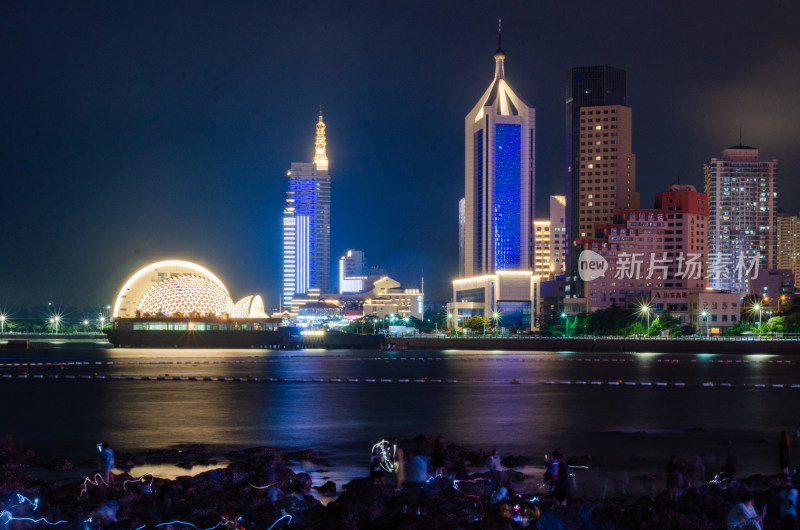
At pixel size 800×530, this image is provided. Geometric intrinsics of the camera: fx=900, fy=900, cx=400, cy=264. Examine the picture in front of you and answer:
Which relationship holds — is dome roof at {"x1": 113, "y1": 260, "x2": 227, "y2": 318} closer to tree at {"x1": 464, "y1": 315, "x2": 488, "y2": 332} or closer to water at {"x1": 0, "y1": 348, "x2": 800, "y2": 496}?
tree at {"x1": 464, "y1": 315, "x2": 488, "y2": 332}

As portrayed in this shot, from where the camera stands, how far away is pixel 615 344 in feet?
416

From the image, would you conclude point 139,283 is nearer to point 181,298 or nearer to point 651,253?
point 181,298

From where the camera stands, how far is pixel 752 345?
113938 millimetres

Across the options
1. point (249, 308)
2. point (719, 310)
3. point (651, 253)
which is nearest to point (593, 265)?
point (651, 253)

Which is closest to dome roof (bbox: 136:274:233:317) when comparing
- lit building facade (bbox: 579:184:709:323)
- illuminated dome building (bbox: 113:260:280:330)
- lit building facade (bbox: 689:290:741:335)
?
illuminated dome building (bbox: 113:260:280:330)

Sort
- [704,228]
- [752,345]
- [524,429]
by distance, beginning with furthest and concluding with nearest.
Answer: [704,228] → [752,345] → [524,429]

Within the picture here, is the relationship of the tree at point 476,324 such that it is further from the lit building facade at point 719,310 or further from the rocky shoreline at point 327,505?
the rocky shoreline at point 327,505

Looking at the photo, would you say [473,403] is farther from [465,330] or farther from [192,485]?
[465,330]

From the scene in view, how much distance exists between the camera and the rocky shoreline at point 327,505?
17.5m

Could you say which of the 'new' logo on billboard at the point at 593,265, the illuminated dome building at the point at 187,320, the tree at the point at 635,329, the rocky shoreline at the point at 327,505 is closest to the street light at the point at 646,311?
the tree at the point at 635,329

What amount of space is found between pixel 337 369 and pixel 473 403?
112 ft

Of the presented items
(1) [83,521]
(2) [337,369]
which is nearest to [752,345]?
(2) [337,369]

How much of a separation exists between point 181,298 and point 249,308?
17.6 metres

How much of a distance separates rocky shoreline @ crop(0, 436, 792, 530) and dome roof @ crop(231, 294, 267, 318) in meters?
127
